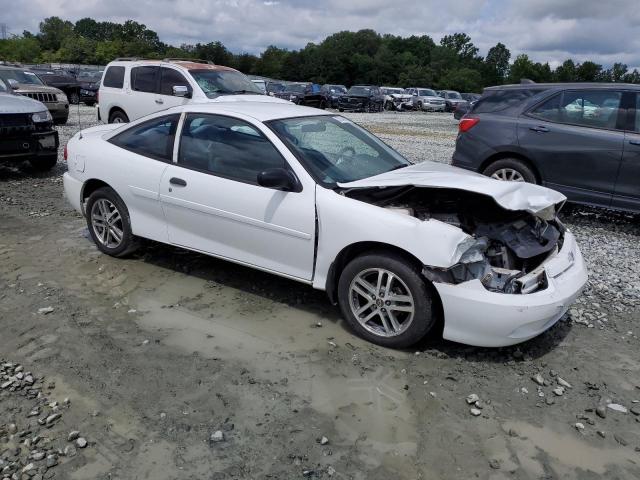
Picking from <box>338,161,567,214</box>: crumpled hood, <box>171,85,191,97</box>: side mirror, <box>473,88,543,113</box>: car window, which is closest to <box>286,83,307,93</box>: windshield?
<box>171,85,191,97</box>: side mirror

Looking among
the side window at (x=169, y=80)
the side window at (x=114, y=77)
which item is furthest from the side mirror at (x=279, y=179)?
the side window at (x=114, y=77)

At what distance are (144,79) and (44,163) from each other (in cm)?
308

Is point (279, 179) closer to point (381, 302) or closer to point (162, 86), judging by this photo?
point (381, 302)

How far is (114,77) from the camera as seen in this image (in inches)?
494

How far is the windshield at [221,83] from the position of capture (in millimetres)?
10844

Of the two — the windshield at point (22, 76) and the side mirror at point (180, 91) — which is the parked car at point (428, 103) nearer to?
the windshield at point (22, 76)

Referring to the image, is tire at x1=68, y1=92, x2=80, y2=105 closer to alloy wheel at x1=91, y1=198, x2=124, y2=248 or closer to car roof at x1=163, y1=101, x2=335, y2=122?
alloy wheel at x1=91, y1=198, x2=124, y2=248

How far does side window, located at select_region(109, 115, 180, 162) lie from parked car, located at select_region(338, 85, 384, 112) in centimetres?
2692

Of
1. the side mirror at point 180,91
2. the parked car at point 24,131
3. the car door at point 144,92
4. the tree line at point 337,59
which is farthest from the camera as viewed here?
the tree line at point 337,59

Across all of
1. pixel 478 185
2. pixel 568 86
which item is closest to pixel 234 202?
pixel 478 185

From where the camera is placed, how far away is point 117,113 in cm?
1247

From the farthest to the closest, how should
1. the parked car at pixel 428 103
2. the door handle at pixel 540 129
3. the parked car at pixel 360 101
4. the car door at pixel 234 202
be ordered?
the parked car at pixel 428 103, the parked car at pixel 360 101, the door handle at pixel 540 129, the car door at pixel 234 202

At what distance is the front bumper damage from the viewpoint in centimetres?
356

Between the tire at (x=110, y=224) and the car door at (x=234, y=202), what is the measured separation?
631 millimetres
